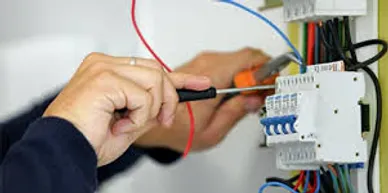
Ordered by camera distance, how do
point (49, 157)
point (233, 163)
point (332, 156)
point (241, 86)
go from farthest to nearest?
point (233, 163) < point (241, 86) < point (332, 156) < point (49, 157)

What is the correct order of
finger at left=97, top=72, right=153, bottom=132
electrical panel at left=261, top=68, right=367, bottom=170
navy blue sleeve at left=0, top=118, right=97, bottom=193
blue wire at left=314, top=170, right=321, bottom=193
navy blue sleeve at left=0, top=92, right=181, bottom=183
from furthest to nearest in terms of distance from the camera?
navy blue sleeve at left=0, top=92, right=181, bottom=183 < blue wire at left=314, top=170, right=321, bottom=193 < electrical panel at left=261, top=68, right=367, bottom=170 < finger at left=97, top=72, right=153, bottom=132 < navy blue sleeve at left=0, top=118, right=97, bottom=193

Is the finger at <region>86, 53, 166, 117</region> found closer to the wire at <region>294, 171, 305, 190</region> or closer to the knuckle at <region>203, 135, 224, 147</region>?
the wire at <region>294, 171, 305, 190</region>

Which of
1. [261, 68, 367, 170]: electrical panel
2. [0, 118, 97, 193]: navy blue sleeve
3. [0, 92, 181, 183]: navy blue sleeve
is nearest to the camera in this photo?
[0, 118, 97, 193]: navy blue sleeve

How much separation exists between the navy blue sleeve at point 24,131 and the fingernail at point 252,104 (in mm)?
196

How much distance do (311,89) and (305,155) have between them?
12 centimetres

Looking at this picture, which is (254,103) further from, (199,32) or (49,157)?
(49,157)

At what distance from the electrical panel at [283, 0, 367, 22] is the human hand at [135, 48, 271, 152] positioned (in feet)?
1.05

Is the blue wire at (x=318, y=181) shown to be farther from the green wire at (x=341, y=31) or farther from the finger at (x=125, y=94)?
the finger at (x=125, y=94)

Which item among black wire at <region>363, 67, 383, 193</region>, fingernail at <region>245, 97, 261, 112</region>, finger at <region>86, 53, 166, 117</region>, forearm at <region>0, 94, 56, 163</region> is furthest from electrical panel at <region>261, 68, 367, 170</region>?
forearm at <region>0, 94, 56, 163</region>

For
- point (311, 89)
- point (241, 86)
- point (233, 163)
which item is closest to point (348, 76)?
point (311, 89)

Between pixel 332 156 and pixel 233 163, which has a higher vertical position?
pixel 332 156

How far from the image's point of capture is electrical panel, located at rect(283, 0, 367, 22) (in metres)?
1.24

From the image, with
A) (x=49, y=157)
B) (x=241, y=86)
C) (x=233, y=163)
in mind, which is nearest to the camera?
(x=49, y=157)

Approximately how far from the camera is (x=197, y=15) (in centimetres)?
163
